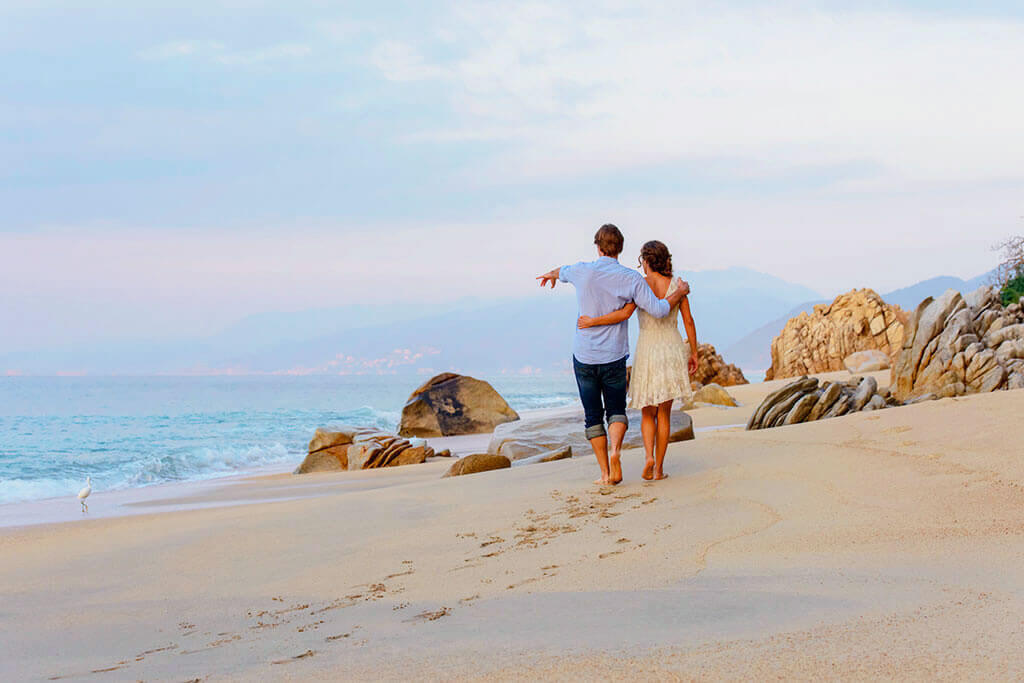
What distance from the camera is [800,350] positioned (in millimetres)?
24438

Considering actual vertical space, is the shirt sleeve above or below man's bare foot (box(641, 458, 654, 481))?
above

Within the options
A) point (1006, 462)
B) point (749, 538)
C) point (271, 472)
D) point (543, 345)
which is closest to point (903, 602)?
point (749, 538)

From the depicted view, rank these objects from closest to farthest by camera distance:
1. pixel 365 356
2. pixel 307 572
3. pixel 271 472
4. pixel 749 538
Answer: pixel 749 538 → pixel 307 572 → pixel 271 472 → pixel 365 356

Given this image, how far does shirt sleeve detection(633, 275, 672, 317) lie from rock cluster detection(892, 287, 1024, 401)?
5128mm

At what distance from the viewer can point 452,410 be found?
59.6 ft

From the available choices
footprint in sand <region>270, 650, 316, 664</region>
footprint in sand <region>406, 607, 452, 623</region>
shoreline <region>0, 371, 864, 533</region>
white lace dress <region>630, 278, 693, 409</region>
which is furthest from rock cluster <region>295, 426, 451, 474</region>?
footprint in sand <region>270, 650, 316, 664</region>

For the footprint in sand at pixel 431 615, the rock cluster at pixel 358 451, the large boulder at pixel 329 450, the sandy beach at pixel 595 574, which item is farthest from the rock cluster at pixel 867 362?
the footprint in sand at pixel 431 615

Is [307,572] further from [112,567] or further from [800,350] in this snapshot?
[800,350]

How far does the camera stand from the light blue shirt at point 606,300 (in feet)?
19.9

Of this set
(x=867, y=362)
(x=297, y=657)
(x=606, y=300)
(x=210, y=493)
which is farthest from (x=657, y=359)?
(x=867, y=362)

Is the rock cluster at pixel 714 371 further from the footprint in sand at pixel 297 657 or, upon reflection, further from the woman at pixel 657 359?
the footprint in sand at pixel 297 657

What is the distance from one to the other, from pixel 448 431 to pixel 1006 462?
13851mm

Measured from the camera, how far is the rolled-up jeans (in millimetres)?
6184

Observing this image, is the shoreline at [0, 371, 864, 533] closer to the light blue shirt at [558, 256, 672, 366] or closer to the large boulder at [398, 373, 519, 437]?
the light blue shirt at [558, 256, 672, 366]
